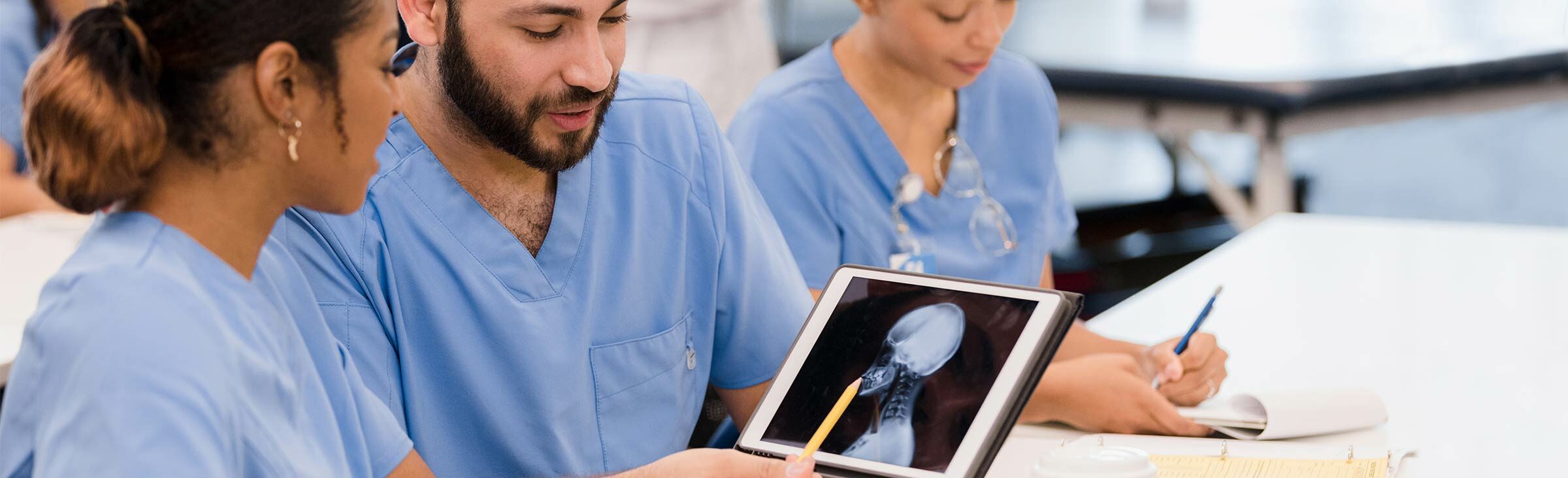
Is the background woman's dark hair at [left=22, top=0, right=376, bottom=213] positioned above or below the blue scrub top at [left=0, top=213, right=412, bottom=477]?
above

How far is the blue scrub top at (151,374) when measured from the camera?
745 mm

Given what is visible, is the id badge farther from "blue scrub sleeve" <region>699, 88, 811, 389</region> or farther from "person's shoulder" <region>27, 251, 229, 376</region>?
"person's shoulder" <region>27, 251, 229, 376</region>

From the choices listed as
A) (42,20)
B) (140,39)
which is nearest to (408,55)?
(140,39)

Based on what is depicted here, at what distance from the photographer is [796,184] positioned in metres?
1.68

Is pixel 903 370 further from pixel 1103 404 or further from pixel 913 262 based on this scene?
pixel 913 262

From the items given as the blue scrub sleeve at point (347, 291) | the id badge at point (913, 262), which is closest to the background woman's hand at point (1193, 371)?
the id badge at point (913, 262)

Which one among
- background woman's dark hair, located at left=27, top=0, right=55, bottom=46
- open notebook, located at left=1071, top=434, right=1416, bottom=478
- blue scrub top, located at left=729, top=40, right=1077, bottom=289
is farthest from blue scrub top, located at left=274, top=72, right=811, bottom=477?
background woman's dark hair, located at left=27, top=0, right=55, bottom=46

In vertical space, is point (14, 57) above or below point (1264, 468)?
below

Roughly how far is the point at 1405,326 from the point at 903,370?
1010 mm

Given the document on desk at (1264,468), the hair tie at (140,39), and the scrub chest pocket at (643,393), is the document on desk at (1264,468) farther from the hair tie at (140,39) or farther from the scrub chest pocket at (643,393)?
the hair tie at (140,39)

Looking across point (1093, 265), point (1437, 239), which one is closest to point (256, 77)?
point (1437, 239)

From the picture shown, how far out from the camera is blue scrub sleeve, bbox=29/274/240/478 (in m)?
0.74

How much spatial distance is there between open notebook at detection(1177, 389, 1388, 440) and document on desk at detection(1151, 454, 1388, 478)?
77 mm

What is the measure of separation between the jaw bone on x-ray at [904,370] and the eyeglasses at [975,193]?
604 mm
